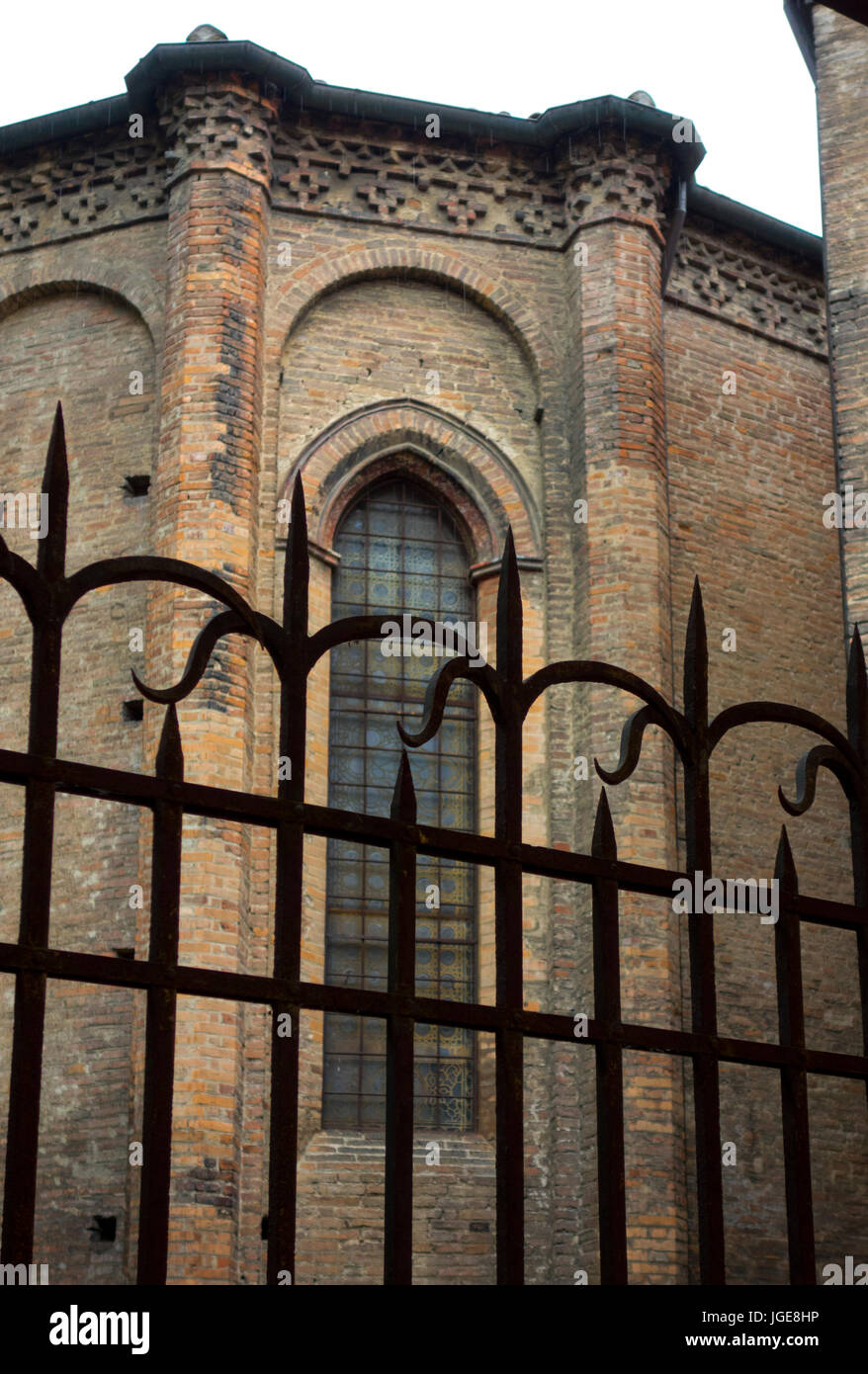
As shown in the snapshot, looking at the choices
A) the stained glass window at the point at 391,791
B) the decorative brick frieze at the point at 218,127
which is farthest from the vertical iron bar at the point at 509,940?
the decorative brick frieze at the point at 218,127

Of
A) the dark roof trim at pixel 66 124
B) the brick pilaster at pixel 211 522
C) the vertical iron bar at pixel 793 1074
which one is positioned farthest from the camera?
the dark roof trim at pixel 66 124

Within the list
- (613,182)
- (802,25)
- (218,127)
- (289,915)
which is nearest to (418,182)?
(613,182)

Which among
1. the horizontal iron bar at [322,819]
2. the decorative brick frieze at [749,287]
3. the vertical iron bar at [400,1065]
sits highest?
the decorative brick frieze at [749,287]

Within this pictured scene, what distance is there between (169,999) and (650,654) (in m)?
10.4

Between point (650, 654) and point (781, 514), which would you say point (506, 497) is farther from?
point (781, 514)

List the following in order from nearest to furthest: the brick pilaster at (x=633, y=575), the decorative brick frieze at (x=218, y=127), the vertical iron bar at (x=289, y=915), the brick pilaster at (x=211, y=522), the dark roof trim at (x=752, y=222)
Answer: the vertical iron bar at (x=289, y=915) < the brick pilaster at (x=211, y=522) < the brick pilaster at (x=633, y=575) < the decorative brick frieze at (x=218, y=127) < the dark roof trim at (x=752, y=222)

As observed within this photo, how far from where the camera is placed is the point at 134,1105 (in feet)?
39.9

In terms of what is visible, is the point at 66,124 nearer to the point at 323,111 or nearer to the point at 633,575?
the point at 323,111

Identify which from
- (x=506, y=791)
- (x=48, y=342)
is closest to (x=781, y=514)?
(x=48, y=342)

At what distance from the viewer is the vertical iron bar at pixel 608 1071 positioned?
3801mm

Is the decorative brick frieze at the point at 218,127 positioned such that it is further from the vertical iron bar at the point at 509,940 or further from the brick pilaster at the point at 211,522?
the vertical iron bar at the point at 509,940

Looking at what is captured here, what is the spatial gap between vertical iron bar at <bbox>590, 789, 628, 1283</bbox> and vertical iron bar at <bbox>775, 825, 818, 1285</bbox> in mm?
414

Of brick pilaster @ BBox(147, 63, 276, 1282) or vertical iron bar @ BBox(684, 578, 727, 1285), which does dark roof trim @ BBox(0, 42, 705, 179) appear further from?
vertical iron bar @ BBox(684, 578, 727, 1285)

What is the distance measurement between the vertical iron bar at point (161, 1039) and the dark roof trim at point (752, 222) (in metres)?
12.7
